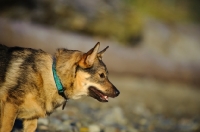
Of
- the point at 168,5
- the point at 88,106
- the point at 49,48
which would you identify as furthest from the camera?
the point at 168,5

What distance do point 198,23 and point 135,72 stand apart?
41.9 feet

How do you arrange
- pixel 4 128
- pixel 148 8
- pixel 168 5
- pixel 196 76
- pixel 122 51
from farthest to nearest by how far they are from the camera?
pixel 168 5, pixel 148 8, pixel 196 76, pixel 122 51, pixel 4 128

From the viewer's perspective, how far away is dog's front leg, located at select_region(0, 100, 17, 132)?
6.18 metres

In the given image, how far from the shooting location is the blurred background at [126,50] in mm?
11516

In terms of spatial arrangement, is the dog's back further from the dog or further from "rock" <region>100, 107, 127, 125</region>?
"rock" <region>100, 107, 127, 125</region>

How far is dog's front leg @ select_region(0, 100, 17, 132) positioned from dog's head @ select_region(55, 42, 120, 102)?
101cm

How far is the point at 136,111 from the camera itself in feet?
43.4

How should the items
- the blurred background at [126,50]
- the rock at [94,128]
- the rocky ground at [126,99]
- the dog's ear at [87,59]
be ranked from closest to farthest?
the dog's ear at [87,59] < the rock at [94,128] < the rocky ground at [126,99] < the blurred background at [126,50]

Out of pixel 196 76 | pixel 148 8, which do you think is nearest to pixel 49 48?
pixel 196 76

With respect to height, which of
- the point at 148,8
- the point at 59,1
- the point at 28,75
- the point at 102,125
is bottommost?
the point at 102,125

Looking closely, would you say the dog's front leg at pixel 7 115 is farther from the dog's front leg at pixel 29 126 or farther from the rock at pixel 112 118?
the rock at pixel 112 118

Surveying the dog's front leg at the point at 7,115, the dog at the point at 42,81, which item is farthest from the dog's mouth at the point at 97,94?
the dog's front leg at the point at 7,115

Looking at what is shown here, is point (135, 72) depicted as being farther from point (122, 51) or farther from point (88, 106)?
point (88, 106)

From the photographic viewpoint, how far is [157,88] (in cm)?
1994
